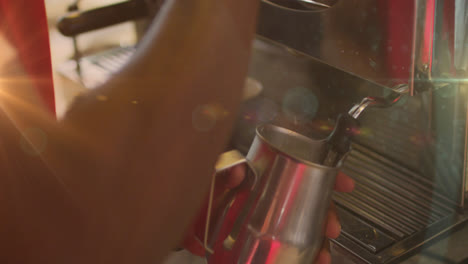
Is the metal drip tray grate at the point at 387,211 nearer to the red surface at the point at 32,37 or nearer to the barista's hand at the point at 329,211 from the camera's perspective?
the barista's hand at the point at 329,211

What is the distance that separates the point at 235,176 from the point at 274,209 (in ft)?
0.14

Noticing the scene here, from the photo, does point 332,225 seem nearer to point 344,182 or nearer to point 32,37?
point 344,182

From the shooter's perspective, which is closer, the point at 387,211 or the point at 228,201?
the point at 228,201

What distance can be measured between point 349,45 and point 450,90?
20 centimetres

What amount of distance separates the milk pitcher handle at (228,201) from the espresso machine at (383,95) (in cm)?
13

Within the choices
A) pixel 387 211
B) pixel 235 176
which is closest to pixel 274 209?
pixel 235 176

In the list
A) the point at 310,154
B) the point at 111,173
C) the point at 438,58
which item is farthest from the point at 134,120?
the point at 438,58

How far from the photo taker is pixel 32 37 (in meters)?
0.60

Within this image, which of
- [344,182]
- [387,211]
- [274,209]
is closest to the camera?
[274,209]

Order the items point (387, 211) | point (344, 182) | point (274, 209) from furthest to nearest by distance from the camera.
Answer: point (387, 211) → point (344, 182) → point (274, 209)

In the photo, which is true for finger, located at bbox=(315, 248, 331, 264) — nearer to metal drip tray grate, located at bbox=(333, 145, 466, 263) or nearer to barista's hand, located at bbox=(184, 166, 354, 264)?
barista's hand, located at bbox=(184, 166, 354, 264)

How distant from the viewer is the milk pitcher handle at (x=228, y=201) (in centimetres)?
35

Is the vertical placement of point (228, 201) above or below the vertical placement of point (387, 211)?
above

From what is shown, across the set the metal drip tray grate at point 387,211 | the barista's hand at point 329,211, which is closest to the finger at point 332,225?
the barista's hand at point 329,211
